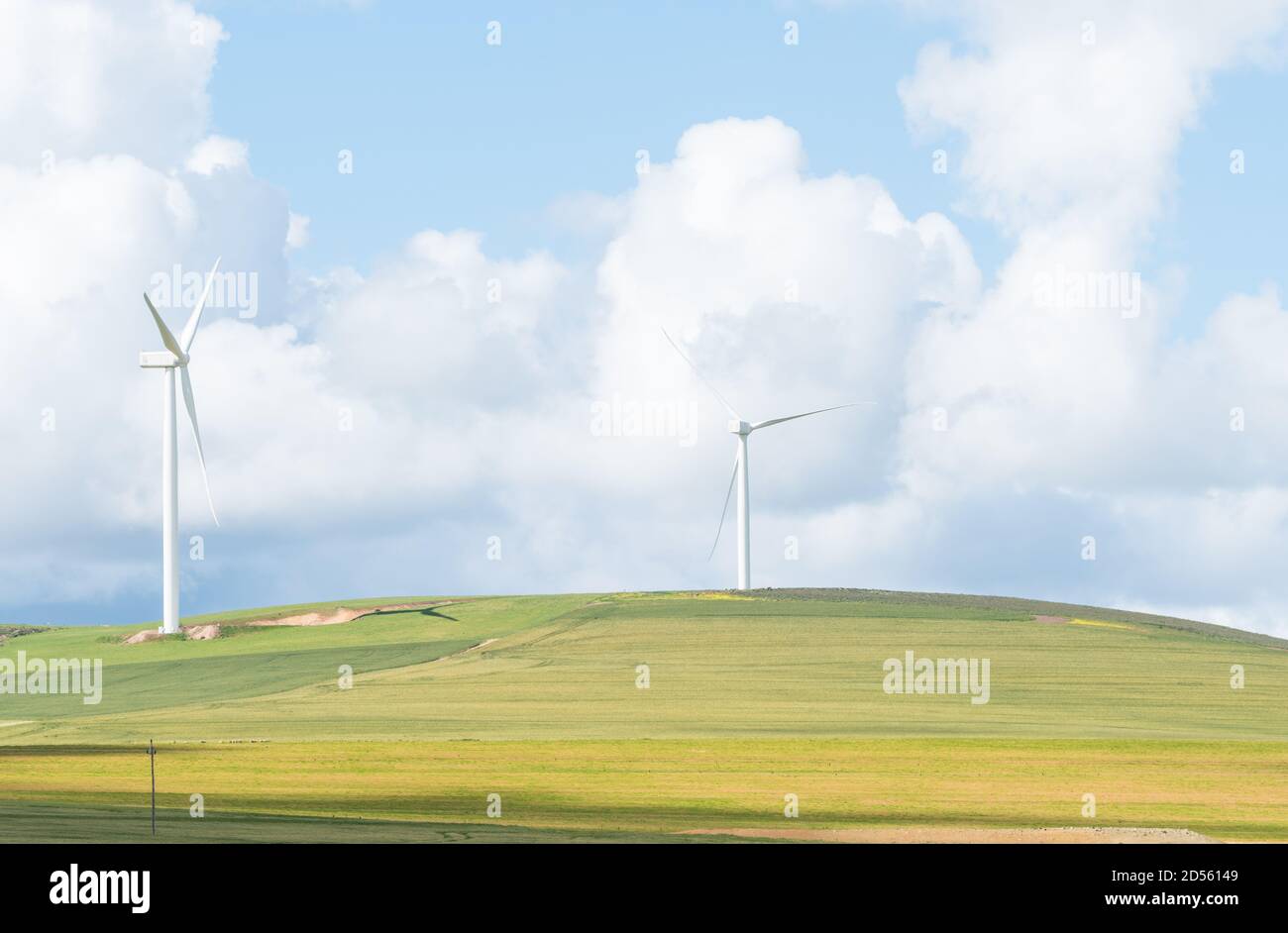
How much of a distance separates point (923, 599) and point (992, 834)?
3374 inches

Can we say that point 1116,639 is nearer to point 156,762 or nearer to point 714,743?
point 714,743

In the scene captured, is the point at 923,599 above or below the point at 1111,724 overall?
above

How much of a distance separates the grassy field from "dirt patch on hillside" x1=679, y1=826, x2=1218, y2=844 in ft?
4.48

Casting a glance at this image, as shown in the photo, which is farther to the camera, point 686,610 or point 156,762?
point 686,610

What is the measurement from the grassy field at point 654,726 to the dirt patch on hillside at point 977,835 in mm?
1366

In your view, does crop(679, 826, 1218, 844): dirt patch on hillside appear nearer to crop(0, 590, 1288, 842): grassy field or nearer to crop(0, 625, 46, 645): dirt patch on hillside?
crop(0, 590, 1288, 842): grassy field

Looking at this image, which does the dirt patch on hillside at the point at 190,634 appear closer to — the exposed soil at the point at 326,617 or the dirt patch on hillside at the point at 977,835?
the exposed soil at the point at 326,617

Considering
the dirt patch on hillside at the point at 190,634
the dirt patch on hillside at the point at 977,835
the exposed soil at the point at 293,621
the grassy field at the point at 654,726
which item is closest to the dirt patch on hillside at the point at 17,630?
the grassy field at the point at 654,726

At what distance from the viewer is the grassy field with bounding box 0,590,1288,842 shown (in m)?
42.5

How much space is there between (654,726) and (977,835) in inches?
1110

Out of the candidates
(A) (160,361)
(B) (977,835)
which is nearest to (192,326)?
(A) (160,361)

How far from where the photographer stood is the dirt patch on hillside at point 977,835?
3659 centimetres
